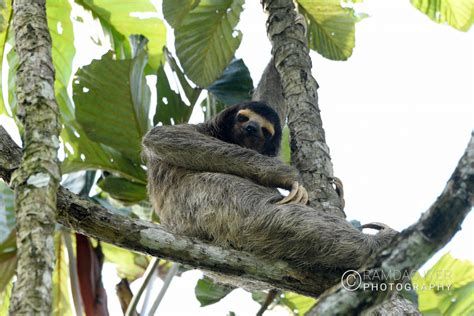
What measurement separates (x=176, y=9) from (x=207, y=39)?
1.78 ft

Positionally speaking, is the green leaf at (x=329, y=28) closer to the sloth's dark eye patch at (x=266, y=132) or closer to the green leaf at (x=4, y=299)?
the sloth's dark eye patch at (x=266, y=132)

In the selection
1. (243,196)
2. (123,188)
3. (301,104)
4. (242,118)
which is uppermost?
(301,104)

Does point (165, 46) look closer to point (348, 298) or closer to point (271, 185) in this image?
point (271, 185)

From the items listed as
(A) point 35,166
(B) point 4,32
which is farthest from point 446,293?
(B) point 4,32

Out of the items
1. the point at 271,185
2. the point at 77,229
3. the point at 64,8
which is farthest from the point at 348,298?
the point at 64,8

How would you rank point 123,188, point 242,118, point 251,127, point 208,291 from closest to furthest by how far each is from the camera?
point 251,127, point 242,118, point 208,291, point 123,188

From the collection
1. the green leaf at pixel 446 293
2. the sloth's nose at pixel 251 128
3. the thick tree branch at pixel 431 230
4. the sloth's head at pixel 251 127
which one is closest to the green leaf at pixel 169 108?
the sloth's head at pixel 251 127

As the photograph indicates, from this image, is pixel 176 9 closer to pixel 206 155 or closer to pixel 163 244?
pixel 206 155

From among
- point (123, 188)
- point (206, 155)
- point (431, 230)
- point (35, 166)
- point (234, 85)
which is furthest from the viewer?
point (234, 85)

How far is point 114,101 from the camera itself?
330 inches

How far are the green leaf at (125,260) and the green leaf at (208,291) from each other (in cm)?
136

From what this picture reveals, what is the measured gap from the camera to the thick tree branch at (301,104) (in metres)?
6.30

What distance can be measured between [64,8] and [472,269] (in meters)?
6.36

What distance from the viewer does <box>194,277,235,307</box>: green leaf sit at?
884cm
